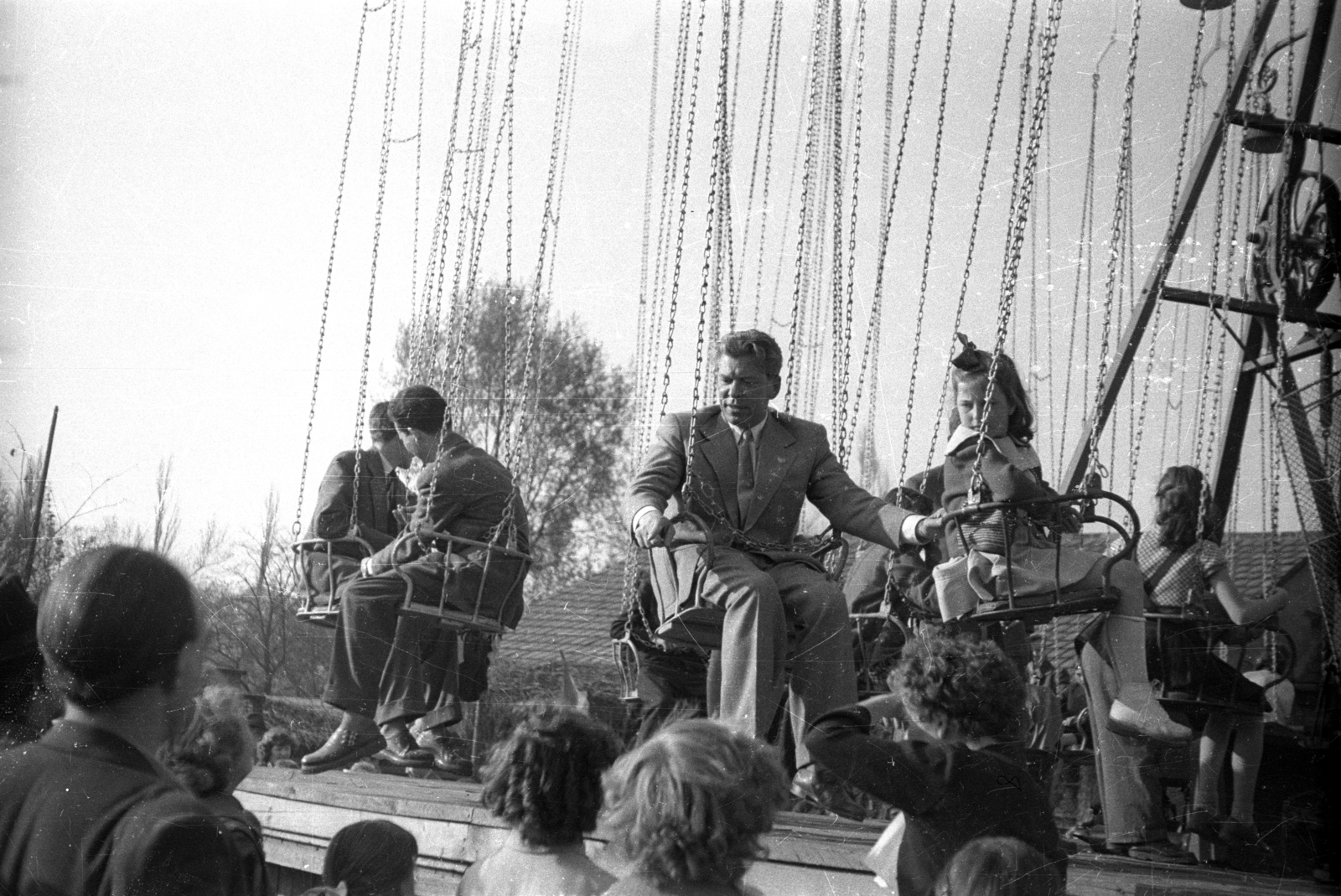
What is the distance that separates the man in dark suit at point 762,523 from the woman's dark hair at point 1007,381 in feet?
1.59

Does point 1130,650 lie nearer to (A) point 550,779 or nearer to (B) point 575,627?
(A) point 550,779

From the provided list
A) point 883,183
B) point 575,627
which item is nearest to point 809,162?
point 883,183

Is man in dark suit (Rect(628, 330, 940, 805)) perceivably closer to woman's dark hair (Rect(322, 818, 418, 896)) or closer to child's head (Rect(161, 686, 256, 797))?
woman's dark hair (Rect(322, 818, 418, 896))

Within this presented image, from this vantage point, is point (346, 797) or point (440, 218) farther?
point (440, 218)

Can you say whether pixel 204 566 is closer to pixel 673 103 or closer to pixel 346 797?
pixel 346 797

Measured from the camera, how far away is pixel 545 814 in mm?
2732

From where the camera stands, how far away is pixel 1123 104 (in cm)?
441

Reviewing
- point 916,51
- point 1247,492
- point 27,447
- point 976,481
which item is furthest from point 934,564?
point 27,447

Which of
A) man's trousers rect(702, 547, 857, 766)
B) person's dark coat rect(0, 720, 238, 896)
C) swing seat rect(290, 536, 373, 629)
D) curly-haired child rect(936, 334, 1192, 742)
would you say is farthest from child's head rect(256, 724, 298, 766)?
person's dark coat rect(0, 720, 238, 896)

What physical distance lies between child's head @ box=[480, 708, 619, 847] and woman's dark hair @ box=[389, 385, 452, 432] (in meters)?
2.76

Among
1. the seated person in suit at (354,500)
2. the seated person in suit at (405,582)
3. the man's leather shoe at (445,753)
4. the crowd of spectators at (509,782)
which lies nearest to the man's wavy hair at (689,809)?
the crowd of spectators at (509,782)

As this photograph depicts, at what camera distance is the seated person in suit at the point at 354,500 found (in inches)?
221

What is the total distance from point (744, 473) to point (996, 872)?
1903mm

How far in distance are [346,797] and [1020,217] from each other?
2766mm
